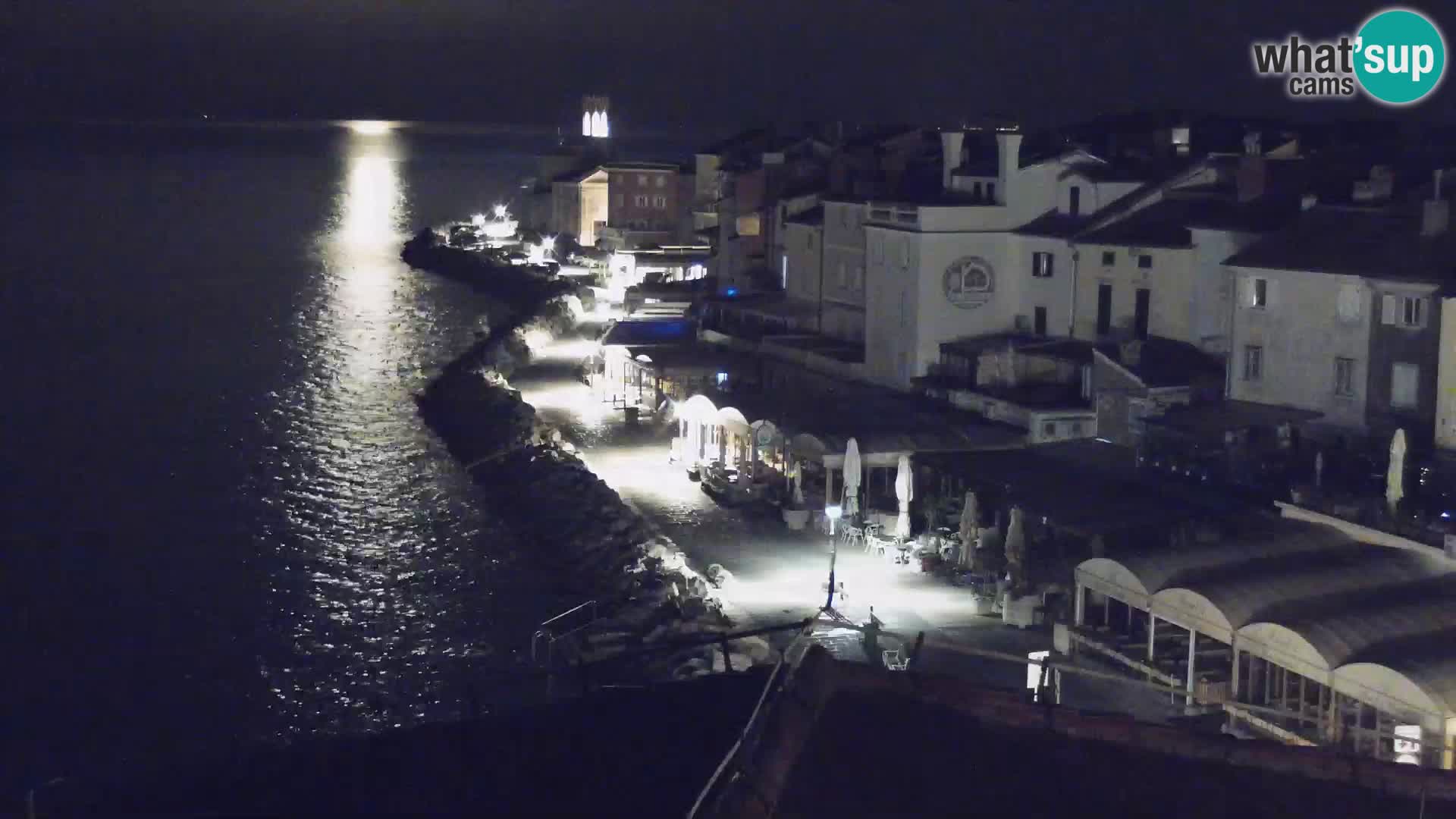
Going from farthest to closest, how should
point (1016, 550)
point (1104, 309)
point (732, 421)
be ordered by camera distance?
1. point (1104, 309)
2. point (732, 421)
3. point (1016, 550)

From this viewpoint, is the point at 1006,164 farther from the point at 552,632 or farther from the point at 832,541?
the point at 552,632

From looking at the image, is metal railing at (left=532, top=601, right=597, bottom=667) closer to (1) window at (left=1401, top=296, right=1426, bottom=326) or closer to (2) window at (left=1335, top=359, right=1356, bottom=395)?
(2) window at (left=1335, top=359, right=1356, bottom=395)

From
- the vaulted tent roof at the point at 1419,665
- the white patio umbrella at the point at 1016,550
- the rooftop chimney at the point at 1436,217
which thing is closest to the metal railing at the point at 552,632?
the white patio umbrella at the point at 1016,550

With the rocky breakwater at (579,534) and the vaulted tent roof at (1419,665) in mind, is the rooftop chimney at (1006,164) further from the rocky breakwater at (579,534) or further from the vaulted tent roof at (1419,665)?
the vaulted tent roof at (1419,665)

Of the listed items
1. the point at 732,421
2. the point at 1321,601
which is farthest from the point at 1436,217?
the point at 732,421

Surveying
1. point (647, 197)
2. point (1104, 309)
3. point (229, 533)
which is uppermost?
point (647, 197)

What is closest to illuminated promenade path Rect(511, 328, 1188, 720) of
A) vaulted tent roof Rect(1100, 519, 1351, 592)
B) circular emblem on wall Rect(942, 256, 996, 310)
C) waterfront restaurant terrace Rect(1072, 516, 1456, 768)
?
waterfront restaurant terrace Rect(1072, 516, 1456, 768)
